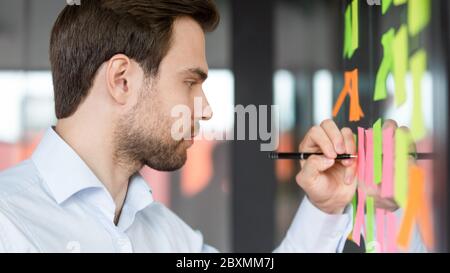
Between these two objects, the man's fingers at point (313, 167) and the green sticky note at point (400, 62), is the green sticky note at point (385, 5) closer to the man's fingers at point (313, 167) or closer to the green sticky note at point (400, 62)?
the green sticky note at point (400, 62)

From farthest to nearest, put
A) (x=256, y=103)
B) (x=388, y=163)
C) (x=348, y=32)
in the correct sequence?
(x=256, y=103), (x=348, y=32), (x=388, y=163)

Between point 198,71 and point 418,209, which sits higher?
point 198,71

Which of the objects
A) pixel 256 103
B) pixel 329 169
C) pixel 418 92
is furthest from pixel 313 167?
pixel 256 103

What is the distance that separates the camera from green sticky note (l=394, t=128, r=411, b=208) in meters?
0.52

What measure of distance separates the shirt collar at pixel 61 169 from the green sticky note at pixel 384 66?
0.36m

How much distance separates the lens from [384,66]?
0.60 metres

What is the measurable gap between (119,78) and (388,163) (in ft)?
1.32

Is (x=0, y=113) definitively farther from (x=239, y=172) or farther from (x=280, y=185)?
(x=280, y=185)

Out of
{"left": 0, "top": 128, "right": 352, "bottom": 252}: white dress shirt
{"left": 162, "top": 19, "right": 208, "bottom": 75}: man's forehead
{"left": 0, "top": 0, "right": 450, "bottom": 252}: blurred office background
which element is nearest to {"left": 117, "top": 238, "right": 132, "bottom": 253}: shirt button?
{"left": 0, "top": 128, "right": 352, "bottom": 252}: white dress shirt

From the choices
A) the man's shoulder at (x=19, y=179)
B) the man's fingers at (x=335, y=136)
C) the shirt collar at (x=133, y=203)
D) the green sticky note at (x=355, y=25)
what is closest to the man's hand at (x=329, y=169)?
the man's fingers at (x=335, y=136)

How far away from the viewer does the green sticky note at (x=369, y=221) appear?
668 millimetres

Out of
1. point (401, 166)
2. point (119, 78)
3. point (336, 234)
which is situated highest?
point (119, 78)

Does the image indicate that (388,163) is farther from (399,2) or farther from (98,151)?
(98,151)
